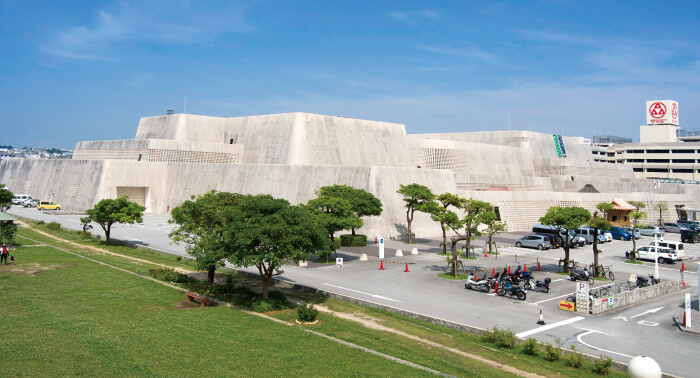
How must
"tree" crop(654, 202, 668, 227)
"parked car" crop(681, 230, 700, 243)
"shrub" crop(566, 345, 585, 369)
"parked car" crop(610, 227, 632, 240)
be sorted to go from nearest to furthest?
"shrub" crop(566, 345, 585, 369) → "parked car" crop(681, 230, 700, 243) → "parked car" crop(610, 227, 632, 240) → "tree" crop(654, 202, 668, 227)

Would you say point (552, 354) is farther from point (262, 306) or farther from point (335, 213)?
point (335, 213)

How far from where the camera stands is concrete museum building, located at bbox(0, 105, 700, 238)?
46781 millimetres

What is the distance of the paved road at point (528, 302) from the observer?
674 inches

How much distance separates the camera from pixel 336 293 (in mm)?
22609

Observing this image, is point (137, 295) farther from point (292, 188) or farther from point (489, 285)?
point (292, 188)

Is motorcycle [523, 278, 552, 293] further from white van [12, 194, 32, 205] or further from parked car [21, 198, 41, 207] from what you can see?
white van [12, 194, 32, 205]

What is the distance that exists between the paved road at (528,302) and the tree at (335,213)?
89.9 inches

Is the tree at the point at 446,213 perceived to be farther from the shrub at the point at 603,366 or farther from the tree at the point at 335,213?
the shrub at the point at 603,366

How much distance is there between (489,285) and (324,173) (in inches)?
948

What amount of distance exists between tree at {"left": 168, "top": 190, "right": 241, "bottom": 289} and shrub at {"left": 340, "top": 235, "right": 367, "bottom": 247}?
616 inches

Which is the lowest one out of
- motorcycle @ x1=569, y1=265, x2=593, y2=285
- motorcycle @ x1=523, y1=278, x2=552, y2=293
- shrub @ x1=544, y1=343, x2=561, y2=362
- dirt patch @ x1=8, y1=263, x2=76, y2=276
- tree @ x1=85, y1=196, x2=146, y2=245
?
dirt patch @ x1=8, y1=263, x2=76, y2=276

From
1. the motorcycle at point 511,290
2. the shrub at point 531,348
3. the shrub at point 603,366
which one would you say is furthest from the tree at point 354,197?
the shrub at point 603,366

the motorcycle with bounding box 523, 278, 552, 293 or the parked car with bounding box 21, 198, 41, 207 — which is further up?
the parked car with bounding box 21, 198, 41, 207

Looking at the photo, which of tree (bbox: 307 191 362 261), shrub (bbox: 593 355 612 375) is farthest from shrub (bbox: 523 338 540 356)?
tree (bbox: 307 191 362 261)
